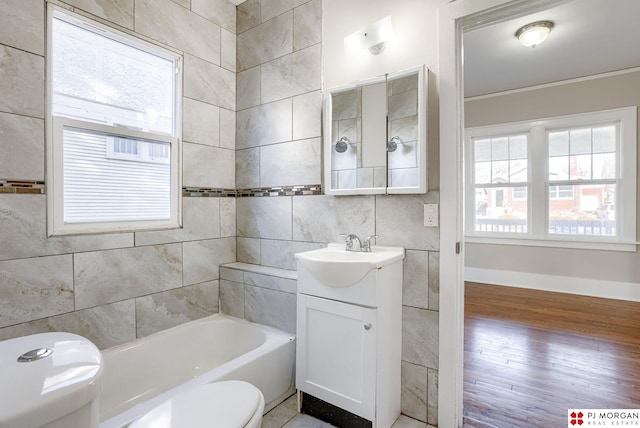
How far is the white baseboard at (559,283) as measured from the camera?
152 inches

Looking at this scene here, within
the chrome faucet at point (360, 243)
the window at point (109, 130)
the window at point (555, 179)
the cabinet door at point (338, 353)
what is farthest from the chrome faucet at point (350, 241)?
the window at point (555, 179)

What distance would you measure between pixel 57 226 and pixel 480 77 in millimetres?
4549

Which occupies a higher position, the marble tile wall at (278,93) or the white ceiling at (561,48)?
the white ceiling at (561,48)

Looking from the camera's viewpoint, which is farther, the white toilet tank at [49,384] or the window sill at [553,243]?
the window sill at [553,243]

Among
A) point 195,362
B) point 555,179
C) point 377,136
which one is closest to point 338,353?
point 195,362

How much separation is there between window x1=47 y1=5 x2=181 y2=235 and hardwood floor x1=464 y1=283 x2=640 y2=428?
2.35 meters

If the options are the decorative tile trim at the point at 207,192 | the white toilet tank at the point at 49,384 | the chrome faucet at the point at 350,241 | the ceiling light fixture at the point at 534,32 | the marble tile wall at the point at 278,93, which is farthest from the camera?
the ceiling light fixture at the point at 534,32

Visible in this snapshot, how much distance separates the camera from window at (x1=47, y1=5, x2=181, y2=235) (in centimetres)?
176

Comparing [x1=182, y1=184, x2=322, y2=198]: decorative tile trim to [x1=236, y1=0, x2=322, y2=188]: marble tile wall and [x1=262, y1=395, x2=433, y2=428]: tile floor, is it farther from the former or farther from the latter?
[x1=262, y1=395, x2=433, y2=428]: tile floor

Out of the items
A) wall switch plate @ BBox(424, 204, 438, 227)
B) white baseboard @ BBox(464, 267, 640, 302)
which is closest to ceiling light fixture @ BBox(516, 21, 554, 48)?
wall switch plate @ BBox(424, 204, 438, 227)

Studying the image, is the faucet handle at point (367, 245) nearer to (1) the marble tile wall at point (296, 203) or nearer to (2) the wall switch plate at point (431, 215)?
(1) the marble tile wall at point (296, 203)

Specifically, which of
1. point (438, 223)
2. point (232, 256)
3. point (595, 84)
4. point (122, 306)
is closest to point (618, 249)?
point (595, 84)

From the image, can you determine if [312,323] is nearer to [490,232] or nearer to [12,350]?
[12,350]

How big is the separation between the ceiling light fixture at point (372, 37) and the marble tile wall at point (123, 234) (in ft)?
3.65
